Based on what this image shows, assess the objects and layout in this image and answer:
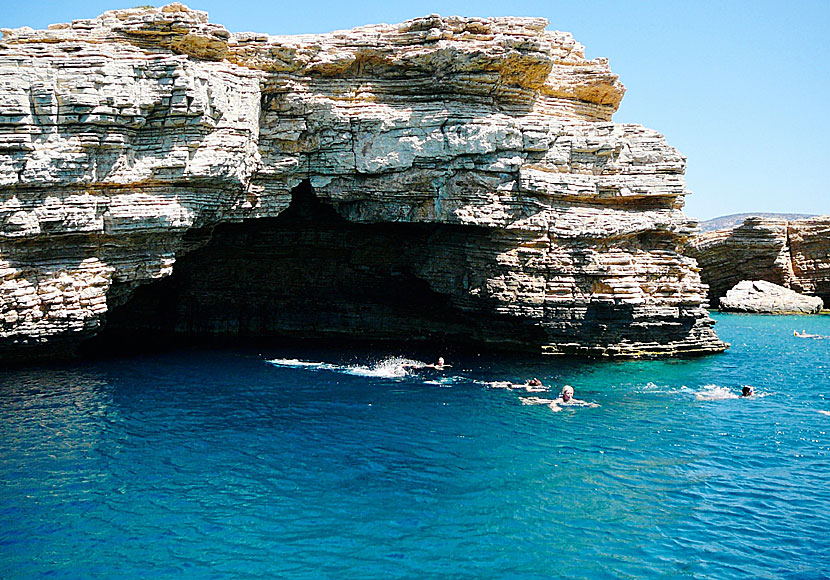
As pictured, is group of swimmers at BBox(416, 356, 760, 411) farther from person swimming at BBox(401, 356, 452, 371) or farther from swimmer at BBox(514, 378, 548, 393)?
person swimming at BBox(401, 356, 452, 371)

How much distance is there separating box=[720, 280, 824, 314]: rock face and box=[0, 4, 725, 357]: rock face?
107 feet

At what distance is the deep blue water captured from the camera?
13.2 m

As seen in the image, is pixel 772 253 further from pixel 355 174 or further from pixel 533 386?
pixel 355 174

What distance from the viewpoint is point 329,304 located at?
128 ft

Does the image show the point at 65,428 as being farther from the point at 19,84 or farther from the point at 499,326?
the point at 499,326

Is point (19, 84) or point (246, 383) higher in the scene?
point (19, 84)

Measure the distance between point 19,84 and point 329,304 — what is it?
65.4ft

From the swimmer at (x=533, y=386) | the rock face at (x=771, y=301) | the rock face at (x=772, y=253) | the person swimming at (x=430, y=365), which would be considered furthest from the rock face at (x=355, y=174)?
the rock face at (x=772, y=253)

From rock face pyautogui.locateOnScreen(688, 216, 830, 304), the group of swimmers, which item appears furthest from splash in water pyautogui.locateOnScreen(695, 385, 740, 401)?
rock face pyautogui.locateOnScreen(688, 216, 830, 304)

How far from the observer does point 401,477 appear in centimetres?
1711

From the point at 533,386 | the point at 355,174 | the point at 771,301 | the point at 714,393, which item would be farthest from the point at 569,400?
the point at 771,301

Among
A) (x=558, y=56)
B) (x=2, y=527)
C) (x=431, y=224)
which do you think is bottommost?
(x=2, y=527)

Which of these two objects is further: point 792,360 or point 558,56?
point 792,360

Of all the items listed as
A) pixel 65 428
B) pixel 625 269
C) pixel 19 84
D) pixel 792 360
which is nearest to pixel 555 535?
pixel 65 428
